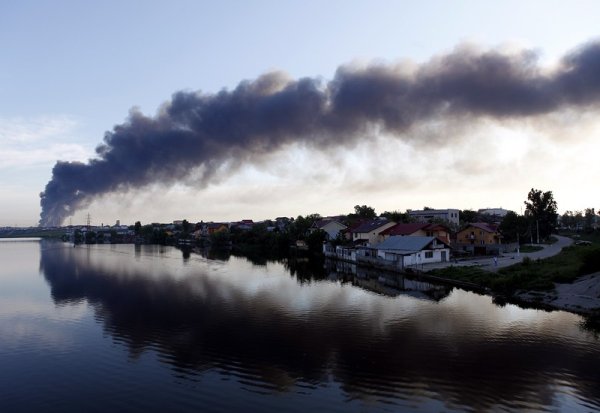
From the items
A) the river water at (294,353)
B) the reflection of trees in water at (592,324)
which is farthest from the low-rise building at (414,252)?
the reflection of trees in water at (592,324)

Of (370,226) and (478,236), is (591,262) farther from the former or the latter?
(370,226)

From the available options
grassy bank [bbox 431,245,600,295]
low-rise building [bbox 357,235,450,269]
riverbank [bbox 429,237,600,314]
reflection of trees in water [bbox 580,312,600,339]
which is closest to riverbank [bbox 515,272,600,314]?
riverbank [bbox 429,237,600,314]

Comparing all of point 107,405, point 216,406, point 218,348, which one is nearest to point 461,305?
point 218,348

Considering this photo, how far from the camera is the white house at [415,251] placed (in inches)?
2117


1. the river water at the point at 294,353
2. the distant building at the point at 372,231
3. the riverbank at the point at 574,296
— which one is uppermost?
the distant building at the point at 372,231

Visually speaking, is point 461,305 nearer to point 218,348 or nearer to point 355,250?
point 218,348

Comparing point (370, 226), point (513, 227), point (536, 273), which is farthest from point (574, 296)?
point (513, 227)

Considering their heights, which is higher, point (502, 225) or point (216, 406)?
point (502, 225)

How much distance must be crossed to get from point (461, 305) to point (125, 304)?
2855cm

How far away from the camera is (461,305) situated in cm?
3334

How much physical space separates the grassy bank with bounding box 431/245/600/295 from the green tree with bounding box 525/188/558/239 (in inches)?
1564

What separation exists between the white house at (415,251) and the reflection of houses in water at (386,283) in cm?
258

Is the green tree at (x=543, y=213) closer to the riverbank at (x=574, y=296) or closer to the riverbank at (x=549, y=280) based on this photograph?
the riverbank at (x=549, y=280)

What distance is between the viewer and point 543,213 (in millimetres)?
81125
